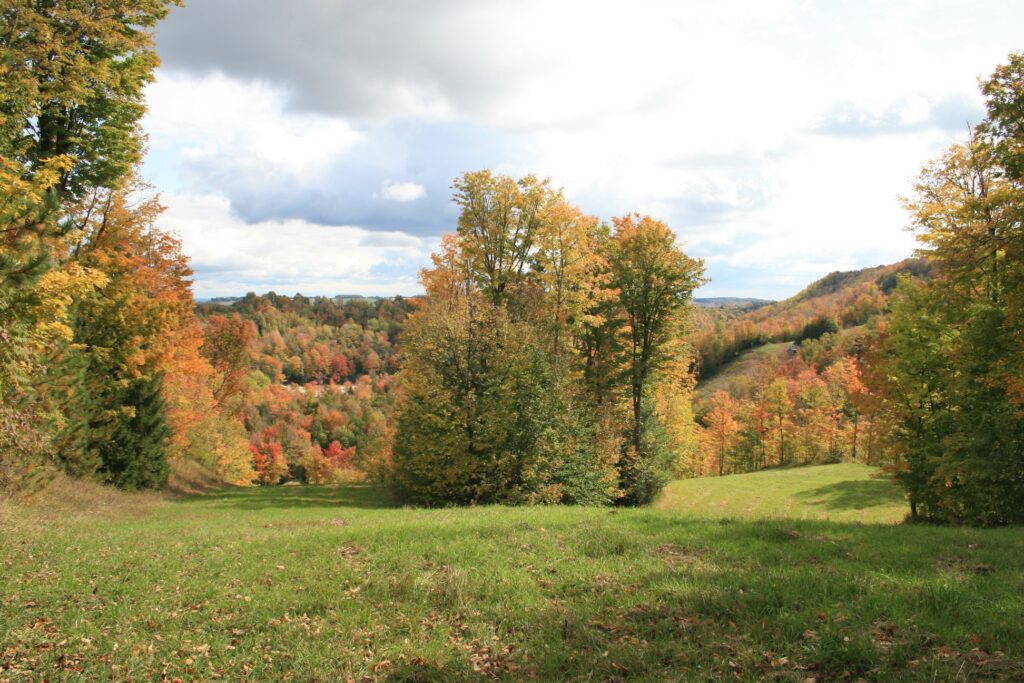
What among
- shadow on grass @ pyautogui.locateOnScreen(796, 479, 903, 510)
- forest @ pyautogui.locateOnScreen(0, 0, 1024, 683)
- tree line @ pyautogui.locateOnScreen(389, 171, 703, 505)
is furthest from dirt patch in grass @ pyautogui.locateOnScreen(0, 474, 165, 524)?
shadow on grass @ pyautogui.locateOnScreen(796, 479, 903, 510)

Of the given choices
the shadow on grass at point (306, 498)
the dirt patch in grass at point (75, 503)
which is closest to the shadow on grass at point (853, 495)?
the shadow on grass at point (306, 498)

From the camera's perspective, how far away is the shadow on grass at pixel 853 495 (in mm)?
33562

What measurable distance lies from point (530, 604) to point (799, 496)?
3431 cm

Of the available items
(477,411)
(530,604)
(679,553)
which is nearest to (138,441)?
(477,411)

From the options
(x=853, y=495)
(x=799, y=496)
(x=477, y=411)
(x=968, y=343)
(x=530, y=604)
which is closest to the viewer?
(x=530, y=604)

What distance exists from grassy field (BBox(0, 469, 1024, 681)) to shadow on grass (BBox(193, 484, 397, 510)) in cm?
1194

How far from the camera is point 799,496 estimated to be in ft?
119

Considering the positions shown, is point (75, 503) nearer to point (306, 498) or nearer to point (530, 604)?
point (306, 498)

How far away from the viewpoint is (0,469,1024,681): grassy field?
20.5 feet

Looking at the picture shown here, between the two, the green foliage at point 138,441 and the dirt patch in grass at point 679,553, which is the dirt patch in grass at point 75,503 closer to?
the green foliage at point 138,441

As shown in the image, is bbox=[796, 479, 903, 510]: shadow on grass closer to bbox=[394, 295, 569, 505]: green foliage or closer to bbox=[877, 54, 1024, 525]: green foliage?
bbox=[877, 54, 1024, 525]: green foliage

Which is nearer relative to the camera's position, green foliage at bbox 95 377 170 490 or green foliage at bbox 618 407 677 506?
green foliage at bbox 95 377 170 490

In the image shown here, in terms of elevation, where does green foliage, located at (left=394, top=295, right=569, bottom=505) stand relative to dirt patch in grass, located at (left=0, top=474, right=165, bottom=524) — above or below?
above

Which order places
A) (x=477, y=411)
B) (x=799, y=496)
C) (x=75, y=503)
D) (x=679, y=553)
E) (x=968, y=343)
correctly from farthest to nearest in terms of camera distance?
(x=799, y=496)
(x=477, y=411)
(x=75, y=503)
(x=968, y=343)
(x=679, y=553)
